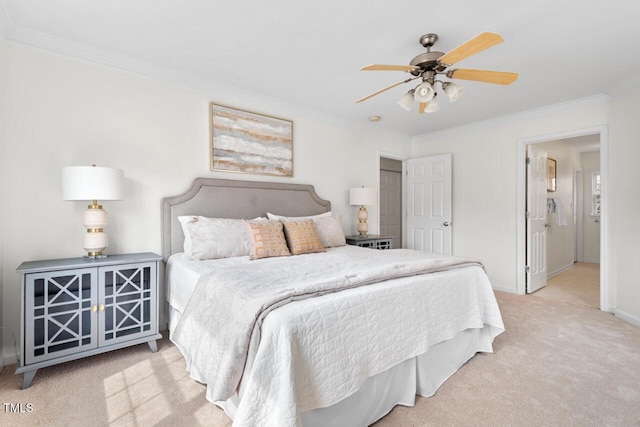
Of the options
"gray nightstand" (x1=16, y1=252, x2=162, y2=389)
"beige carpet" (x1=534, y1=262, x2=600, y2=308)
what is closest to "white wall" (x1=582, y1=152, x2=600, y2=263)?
"beige carpet" (x1=534, y1=262, x2=600, y2=308)

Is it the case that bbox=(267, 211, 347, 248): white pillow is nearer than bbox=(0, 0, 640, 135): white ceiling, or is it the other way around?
bbox=(0, 0, 640, 135): white ceiling

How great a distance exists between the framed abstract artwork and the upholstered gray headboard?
186 millimetres

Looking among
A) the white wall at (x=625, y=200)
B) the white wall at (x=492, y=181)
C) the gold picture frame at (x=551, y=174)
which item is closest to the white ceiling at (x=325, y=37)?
the white wall at (x=625, y=200)

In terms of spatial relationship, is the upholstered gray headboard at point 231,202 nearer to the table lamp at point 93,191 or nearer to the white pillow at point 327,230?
the white pillow at point 327,230

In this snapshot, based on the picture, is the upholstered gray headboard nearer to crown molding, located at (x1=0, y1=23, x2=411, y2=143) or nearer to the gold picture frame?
crown molding, located at (x1=0, y1=23, x2=411, y2=143)

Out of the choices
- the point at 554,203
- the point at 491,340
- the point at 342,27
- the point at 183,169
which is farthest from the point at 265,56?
the point at 554,203

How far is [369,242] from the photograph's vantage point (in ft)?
12.8

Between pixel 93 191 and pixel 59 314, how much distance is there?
2.74ft

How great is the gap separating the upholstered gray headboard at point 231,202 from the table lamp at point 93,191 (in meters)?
0.52

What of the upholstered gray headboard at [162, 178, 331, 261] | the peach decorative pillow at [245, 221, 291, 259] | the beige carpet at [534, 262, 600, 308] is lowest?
the beige carpet at [534, 262, 600, 308]

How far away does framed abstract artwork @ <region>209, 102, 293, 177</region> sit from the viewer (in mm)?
3074

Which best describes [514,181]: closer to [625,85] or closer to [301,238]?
[625,85]

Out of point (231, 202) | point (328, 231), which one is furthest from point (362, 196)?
point (231, 202)

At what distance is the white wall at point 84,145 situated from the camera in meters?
2.17
